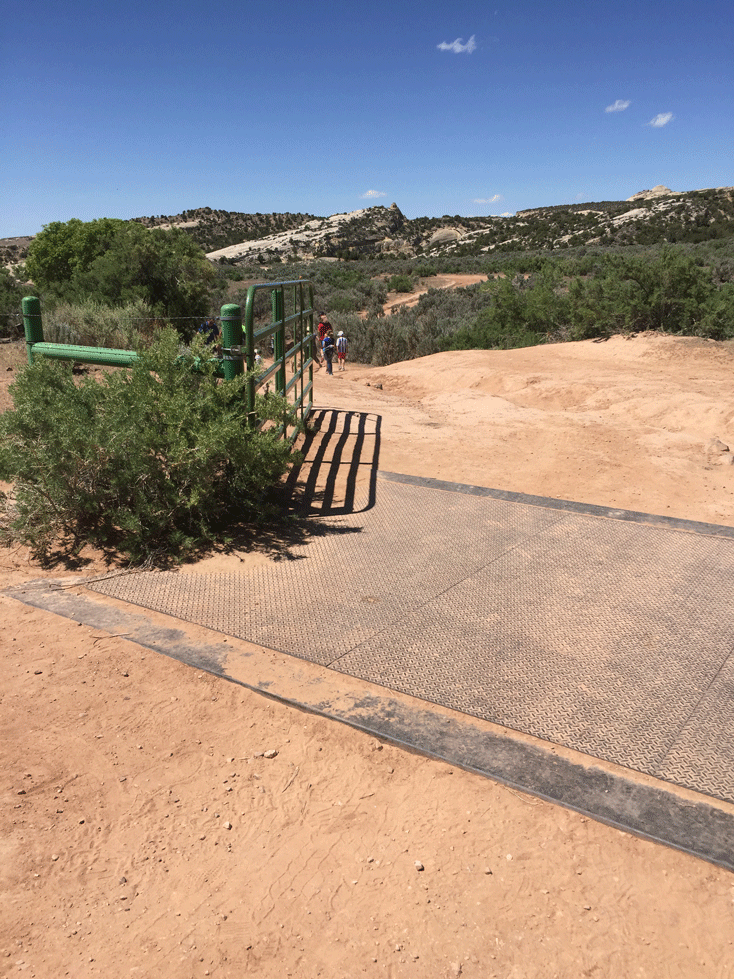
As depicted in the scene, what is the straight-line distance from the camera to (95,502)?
4.83m

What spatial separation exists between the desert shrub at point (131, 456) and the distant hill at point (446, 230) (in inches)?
1555

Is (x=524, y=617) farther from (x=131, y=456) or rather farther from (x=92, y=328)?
(x=92, y=328)

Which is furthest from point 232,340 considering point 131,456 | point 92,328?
point 92,328

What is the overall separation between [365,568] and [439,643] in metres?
1.07

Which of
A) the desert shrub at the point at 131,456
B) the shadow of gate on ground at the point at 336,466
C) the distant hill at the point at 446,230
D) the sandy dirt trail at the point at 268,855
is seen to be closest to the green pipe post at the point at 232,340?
the desert shrub at the point at 131,456

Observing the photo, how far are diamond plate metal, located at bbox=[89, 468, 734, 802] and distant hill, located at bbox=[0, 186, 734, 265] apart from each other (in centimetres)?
3858

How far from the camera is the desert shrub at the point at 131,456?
15.6ft

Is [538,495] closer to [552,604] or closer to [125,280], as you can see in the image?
[552,604]

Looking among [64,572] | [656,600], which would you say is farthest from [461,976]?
[64,572]

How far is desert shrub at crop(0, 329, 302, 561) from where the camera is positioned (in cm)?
476

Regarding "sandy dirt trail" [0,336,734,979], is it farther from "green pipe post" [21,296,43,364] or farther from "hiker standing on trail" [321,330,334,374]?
"hiker standing on trail" [321,330,334,374]

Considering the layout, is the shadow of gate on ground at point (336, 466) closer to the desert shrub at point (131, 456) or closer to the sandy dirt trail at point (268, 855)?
the desert shrub at point (131, 456)

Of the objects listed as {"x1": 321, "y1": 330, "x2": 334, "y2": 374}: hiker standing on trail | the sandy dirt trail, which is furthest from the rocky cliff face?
the sandy dirt trail

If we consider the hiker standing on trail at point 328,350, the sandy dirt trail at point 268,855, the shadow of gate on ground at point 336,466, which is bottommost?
the sandy dirt trail at point 268,855
